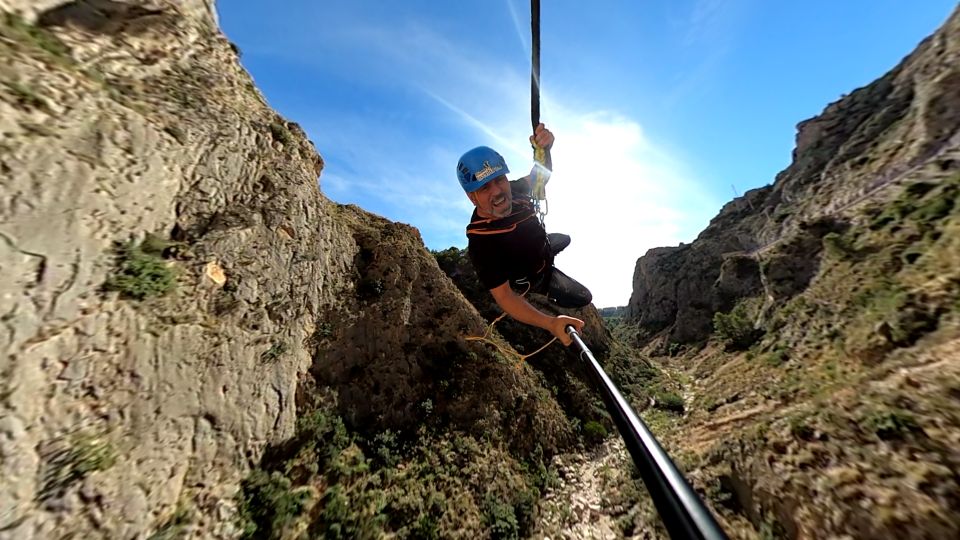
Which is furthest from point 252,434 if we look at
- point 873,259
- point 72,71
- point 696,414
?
point 873,259

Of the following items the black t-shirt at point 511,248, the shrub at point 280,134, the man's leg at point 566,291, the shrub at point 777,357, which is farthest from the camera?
the shrub at point 777,357

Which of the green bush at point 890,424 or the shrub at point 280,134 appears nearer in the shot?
the green bush at point 890,424

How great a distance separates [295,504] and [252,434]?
122 inches

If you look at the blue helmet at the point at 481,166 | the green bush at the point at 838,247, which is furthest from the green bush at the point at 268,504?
the green bush at the point at 838,247

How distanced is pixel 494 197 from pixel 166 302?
526 inches

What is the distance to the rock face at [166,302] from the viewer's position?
925cm

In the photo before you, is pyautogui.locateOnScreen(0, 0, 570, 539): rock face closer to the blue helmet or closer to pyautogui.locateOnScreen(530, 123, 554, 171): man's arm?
the blue helmet

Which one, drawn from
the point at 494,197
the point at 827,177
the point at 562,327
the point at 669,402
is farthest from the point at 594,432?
the point at 827,177

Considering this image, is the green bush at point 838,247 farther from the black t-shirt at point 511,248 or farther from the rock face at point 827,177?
the black t-shirt at point 511,248

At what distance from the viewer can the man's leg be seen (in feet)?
27.4

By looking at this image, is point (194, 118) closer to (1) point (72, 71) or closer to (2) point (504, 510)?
(1) point (72, 71)

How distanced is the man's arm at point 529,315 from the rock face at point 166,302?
38.5 feet

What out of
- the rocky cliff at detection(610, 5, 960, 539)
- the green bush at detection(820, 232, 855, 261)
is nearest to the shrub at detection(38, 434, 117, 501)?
the rocky cliff at detection(610, 5, 960, 539)

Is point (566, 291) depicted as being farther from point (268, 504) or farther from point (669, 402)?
point (669, 402)
